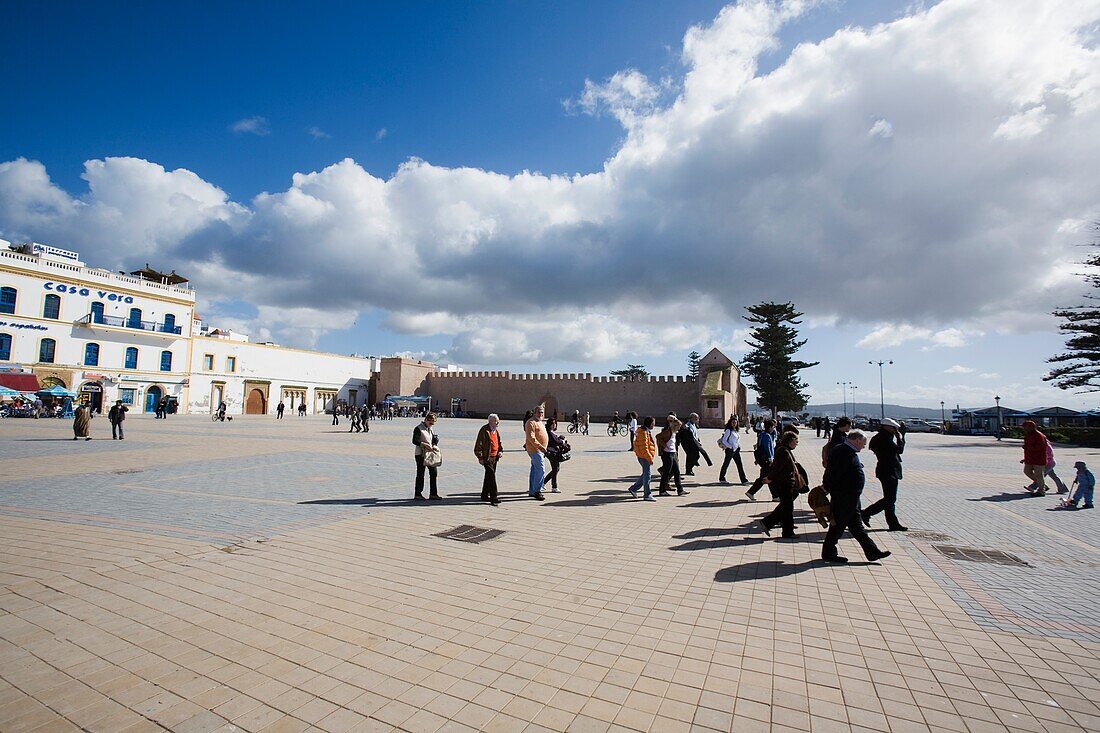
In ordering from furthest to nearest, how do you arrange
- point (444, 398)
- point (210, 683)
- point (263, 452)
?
point (444, 398) < point (263, 452) < point (210, 683)

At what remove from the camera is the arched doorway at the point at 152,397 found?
41250mm

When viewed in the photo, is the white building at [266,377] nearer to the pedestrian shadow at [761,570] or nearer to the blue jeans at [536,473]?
the blue jeans at [536,473]

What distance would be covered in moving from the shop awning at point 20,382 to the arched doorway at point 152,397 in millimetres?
6892

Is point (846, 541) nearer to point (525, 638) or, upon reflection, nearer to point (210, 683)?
point (525, 638)

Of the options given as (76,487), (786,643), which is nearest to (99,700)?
(786,643)

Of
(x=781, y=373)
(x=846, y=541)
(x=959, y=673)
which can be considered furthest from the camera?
(x=781, y=373)

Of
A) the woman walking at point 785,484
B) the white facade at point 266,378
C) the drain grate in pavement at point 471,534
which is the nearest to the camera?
the drain grate in pavement at point 471,534

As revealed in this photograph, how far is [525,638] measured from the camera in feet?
12.3

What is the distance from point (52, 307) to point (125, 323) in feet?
13.9

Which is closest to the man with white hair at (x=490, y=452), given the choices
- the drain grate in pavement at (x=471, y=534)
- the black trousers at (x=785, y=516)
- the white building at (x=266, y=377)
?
the drain grate in pavement at (x=471, y=534)

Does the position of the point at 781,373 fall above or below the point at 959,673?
above

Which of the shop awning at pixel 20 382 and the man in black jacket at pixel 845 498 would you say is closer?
the man in black jacket at pixel 845 498

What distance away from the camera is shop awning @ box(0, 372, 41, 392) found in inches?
1316

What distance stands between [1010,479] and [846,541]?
402 inches
